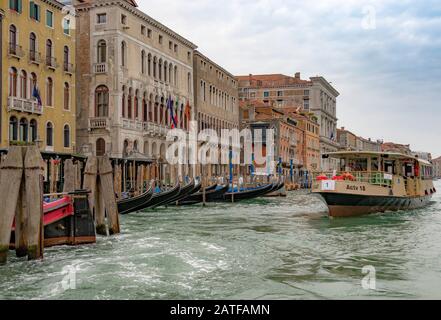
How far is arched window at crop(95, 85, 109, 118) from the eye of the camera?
78.8 feet

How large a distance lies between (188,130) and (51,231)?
21799 millimetres

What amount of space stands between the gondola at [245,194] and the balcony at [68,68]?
788 centimetres

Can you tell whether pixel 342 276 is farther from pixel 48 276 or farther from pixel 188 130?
pixel 188 130

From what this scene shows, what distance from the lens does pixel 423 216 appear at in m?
16.3

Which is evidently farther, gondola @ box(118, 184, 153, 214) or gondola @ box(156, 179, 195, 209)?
gondola @ box(156, 179, 195, 209)

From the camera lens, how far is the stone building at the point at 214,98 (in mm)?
33094

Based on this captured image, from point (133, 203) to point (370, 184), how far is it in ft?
20.9

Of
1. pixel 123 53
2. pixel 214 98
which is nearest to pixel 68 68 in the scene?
pixel 123 53

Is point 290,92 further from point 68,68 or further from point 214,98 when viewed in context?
point 68,68

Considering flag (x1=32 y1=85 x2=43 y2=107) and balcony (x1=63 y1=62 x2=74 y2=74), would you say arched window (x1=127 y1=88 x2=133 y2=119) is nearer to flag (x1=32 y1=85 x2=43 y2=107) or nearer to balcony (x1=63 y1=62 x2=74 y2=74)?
balcony (x1=63 y1=62 x2=74 y2=74)

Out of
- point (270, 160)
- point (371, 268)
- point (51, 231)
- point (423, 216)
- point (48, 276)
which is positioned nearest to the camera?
point (48, 276)

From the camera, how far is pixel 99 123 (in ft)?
77.9

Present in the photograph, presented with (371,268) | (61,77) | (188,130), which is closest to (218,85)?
(188,130)

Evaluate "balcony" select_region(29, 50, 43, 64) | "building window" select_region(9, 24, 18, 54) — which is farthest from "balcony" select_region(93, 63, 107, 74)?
"building window" select_region(9, 24, 18, 54)
